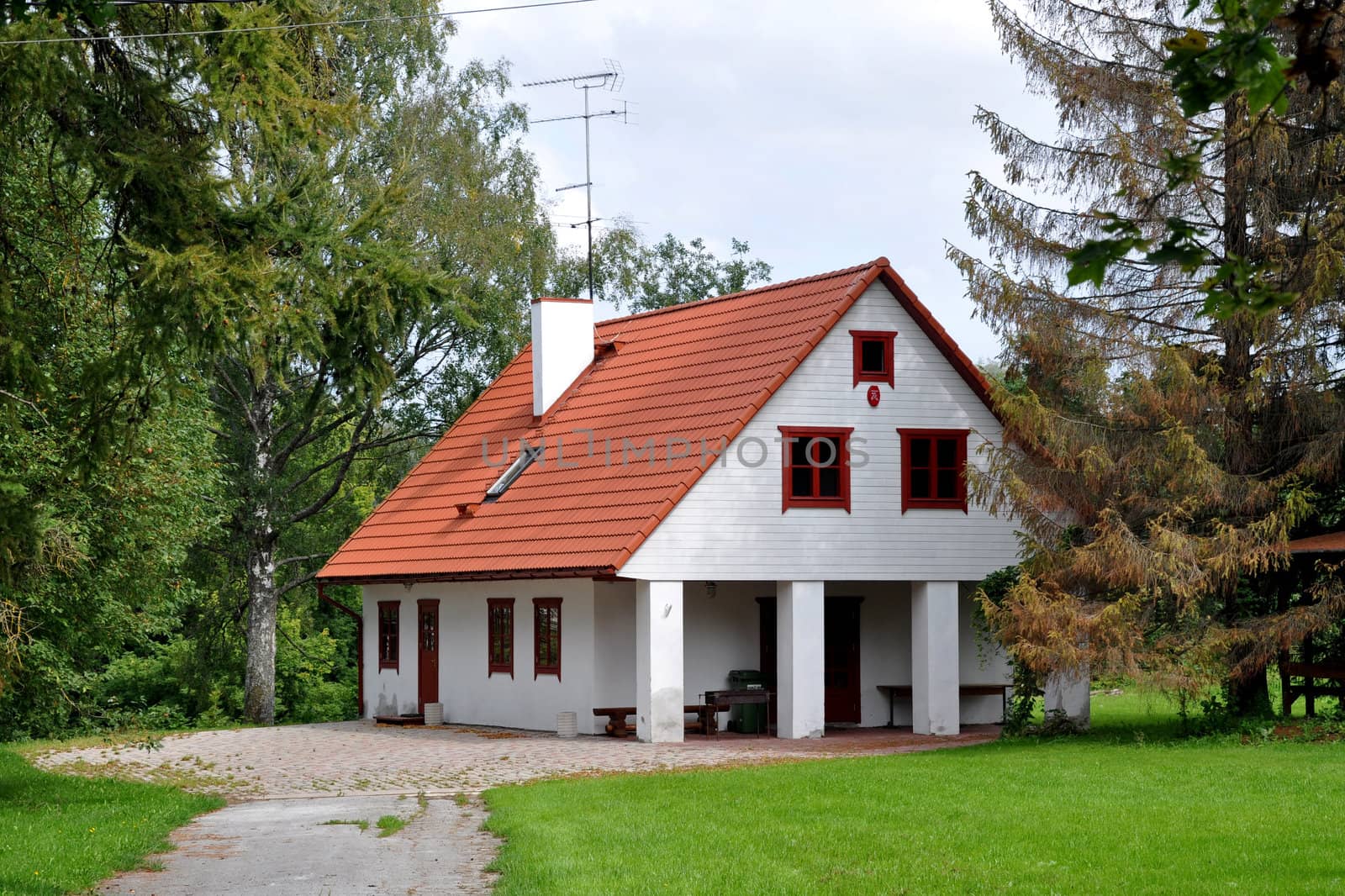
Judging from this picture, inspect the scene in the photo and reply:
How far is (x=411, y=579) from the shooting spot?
27.6 meters

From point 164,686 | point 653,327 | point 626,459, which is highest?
point 653,327

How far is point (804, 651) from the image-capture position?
24.0 metres

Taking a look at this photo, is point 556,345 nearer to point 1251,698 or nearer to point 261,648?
point 261,648

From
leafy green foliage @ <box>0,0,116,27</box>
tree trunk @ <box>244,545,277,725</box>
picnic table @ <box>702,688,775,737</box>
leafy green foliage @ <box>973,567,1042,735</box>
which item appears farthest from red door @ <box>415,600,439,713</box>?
leafy green foliage @ <box>0,0,116,27</box>

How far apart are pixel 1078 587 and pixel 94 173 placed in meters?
14.1

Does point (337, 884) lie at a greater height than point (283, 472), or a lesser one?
lesser

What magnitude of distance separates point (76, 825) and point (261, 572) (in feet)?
71.9

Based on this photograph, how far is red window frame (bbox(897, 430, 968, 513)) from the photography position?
24984 millimetres

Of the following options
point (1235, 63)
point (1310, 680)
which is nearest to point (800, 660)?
point (1310, 680)

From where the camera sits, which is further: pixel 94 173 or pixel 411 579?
pixel 411 579

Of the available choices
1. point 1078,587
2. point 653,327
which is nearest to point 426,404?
point 653,327

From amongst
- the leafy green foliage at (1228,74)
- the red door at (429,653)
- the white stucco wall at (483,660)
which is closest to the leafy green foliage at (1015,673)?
the white stucco wall at (483,660)

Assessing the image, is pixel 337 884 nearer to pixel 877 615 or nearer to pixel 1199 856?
pixel 1199 856

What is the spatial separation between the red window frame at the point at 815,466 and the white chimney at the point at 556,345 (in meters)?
6.45
